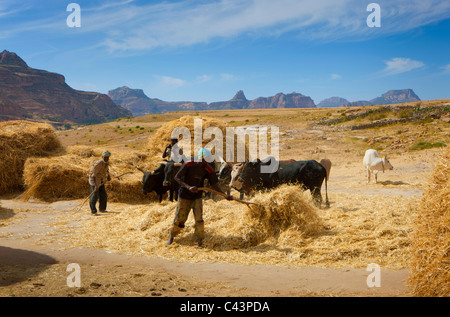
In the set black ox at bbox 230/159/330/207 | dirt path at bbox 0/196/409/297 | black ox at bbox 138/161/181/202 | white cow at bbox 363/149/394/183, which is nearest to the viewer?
dirt path at bbox 0/196/409/297

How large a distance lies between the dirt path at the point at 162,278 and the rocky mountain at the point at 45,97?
12946 centimetres

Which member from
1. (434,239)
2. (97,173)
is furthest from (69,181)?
(434,239)

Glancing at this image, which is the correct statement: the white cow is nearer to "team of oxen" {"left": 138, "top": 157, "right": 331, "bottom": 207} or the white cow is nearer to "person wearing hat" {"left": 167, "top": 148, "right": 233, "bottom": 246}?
"team of oxen" {"left": 138, "top": 157, "right": 331, "bottom": 207}

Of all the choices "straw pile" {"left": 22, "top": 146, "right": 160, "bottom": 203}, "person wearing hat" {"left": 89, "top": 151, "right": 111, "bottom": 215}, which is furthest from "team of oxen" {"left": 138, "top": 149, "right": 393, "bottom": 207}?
"straw pile" {"left": 22, "top": 146, "right": 160, "bottom": 203}

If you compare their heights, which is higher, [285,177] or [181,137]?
[181,137]

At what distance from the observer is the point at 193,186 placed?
687 centimetres

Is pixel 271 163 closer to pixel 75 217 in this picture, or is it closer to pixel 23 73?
pixel 75 217

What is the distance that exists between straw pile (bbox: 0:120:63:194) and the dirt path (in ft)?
25.7

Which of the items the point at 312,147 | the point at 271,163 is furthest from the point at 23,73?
the point at 271,163

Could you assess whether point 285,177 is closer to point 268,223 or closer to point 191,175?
point 268,223

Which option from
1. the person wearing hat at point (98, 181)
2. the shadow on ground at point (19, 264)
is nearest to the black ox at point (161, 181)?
the person wearing hat at point (98, 181)

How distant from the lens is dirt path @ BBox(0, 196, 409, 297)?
471 centimetres

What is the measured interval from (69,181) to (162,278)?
9.03 m
